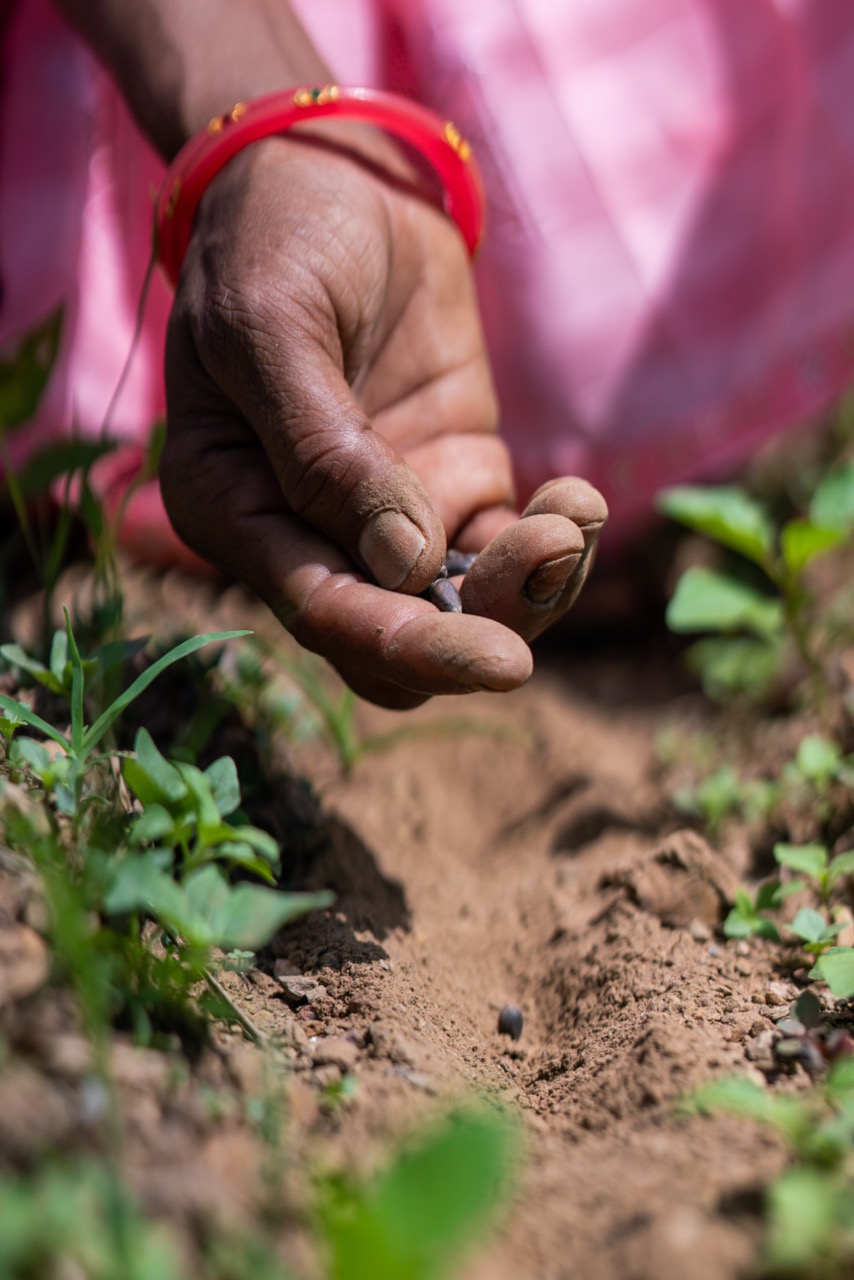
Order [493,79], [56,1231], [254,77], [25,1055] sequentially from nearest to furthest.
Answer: [56,1231] → [25,1055] → [254,77] → [493,79]

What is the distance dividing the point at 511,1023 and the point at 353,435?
674 mm

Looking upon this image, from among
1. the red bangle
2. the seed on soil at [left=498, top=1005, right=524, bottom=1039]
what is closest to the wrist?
the red bangle

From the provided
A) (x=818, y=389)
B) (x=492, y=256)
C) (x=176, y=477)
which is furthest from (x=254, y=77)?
(x=818, y=389)

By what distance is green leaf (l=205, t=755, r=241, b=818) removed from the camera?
3.42 ft

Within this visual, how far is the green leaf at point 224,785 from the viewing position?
3.42ft

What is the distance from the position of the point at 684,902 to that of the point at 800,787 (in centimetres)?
38

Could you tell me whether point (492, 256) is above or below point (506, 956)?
above

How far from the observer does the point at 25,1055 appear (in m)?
0.76

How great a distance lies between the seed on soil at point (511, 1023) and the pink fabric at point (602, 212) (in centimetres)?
138

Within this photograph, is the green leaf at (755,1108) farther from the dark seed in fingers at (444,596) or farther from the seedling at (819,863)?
the dark seed in fingers at (444,596)

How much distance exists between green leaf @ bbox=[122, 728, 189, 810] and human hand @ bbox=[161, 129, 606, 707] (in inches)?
10.2

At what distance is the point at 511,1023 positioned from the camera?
1.24 metres

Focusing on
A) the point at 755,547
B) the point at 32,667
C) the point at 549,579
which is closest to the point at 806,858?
the point at 549,579

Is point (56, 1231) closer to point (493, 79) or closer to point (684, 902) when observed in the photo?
point (684, 902)
